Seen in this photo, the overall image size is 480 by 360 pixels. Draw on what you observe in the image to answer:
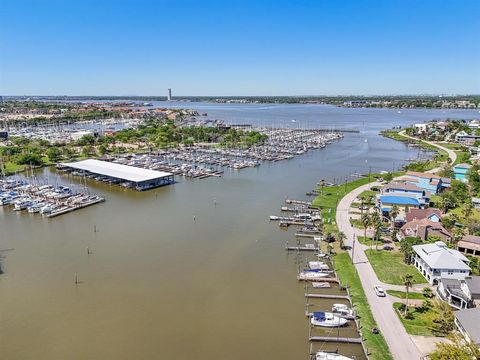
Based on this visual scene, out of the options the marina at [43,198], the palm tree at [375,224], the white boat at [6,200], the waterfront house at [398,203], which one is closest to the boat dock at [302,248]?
the palm tree at [375,224]

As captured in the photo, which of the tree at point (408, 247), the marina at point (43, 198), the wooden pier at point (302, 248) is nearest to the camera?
the tree at point (408, 247)

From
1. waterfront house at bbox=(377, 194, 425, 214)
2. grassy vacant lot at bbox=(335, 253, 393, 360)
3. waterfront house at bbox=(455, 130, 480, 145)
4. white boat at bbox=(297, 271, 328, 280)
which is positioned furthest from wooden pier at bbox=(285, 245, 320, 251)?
waterfront house at bbox=(455, 130, 480, 145)

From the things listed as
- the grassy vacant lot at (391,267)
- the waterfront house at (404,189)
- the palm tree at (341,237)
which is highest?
the waterfront house at (404,189)

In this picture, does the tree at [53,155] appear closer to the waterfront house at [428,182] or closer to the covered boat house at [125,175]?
the covered boat house at [125,175]

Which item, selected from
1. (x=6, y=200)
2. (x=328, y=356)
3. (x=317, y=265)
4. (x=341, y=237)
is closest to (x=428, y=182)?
(x=341, y=237)

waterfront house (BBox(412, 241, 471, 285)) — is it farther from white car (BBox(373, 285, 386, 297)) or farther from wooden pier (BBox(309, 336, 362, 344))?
wooden pier (BBox(309, 336, 362, 344))

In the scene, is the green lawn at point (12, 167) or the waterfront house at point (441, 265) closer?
the waterfront house at point (441, 265)

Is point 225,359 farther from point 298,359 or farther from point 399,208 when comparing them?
point 399,208
